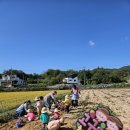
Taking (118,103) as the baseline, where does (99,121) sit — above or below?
below

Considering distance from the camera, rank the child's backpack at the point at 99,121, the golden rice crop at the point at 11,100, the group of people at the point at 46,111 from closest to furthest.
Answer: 1. the child's backpack at the point at 99,121
2. the group of people at the point at 46,111
3. the golden rice crop at the point at 11,100

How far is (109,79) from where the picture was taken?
107000 mm

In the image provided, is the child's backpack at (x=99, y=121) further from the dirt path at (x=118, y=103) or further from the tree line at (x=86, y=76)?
the tree line at (x=86, y=76)

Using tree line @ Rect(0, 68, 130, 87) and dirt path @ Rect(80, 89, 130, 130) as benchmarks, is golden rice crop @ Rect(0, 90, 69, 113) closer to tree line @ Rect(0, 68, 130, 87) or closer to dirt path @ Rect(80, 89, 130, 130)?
dirt path @ Rect(80, 89, 130, 130)

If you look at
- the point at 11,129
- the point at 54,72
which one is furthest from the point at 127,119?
the point at 54,72

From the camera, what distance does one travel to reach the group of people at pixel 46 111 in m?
12.7

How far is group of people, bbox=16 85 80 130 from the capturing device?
41.6ft

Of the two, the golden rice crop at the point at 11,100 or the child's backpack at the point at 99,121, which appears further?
the golden rice crop at the point at 11,100

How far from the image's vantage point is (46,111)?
504 inches

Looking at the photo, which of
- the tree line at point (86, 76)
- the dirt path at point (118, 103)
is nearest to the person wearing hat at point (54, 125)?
the dirt path at point (118, 103)

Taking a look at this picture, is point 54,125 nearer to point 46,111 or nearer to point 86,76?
point 46,111

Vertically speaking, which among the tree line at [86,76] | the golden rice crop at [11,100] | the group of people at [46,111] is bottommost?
the group of people at [46,111]

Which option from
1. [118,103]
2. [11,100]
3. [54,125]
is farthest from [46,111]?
[11,100]

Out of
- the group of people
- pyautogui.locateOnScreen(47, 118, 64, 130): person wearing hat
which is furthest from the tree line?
pyautogui.locateOnScreen(47, 118, 64, 130): person wearing hat
